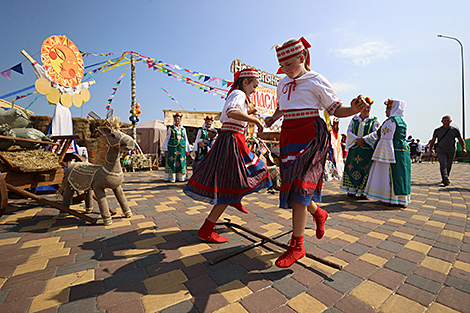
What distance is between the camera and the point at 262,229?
286 cm

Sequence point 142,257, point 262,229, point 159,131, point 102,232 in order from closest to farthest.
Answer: point 142,257, point 102,232, point 262,229, point 159,131

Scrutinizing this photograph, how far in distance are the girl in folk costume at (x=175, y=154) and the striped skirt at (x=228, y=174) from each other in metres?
4.94

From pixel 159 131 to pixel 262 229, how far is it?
12.6 metres

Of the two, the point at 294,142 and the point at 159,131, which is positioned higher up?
the point at 159,131

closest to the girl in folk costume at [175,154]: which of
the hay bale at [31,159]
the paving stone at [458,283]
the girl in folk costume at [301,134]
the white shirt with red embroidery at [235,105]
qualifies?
the hay bale at [31,159]

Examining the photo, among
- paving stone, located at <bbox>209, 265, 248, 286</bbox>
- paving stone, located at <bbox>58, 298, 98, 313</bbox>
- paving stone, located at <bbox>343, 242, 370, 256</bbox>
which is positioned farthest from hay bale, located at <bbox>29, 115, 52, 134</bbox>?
paving stone, located at <bbox>343, 242, 370, 256</bbox>

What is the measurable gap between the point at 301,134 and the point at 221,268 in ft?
4.23

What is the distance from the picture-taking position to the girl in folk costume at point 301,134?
182 centimetres

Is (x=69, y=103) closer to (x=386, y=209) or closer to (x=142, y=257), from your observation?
(x=142, y=257)

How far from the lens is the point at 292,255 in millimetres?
1868

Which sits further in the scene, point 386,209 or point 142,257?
point 386,209

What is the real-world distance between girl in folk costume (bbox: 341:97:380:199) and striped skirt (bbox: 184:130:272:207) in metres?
3.46

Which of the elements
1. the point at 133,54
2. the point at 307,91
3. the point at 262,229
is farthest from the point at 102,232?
the point at 133,54

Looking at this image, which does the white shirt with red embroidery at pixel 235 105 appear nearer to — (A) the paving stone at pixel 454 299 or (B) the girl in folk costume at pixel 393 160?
(A) the paving stone at pixel 454 299
